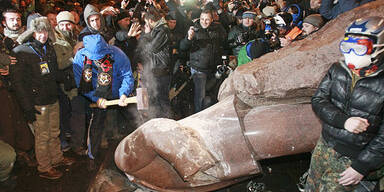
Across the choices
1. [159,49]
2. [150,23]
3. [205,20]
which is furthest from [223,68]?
[150,23]

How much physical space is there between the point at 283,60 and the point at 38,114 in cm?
305

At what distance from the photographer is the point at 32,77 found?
3436 mm

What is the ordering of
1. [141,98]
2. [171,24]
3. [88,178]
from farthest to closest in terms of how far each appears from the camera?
[171,24] → [88,178] → [141,98]

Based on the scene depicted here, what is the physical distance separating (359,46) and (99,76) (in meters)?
2.87

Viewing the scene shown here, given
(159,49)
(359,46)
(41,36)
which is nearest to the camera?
(359,46)

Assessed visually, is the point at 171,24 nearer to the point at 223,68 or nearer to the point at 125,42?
the point at 125,42

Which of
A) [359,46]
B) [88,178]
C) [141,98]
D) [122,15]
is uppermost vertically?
[122,15]

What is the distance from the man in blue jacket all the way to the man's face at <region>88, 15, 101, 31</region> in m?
0.63

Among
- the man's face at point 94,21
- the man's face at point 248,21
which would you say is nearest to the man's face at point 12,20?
the man's face at point 94,21

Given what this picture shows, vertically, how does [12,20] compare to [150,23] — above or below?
above

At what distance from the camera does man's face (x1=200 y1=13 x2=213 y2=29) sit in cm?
488

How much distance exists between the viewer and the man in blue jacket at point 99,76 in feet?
11.4

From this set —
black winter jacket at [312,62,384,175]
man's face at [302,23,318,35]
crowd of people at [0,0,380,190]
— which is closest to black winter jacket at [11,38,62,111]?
crowd of people at [0,0,380,190]

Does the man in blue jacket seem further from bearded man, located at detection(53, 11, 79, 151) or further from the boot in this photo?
the boot
